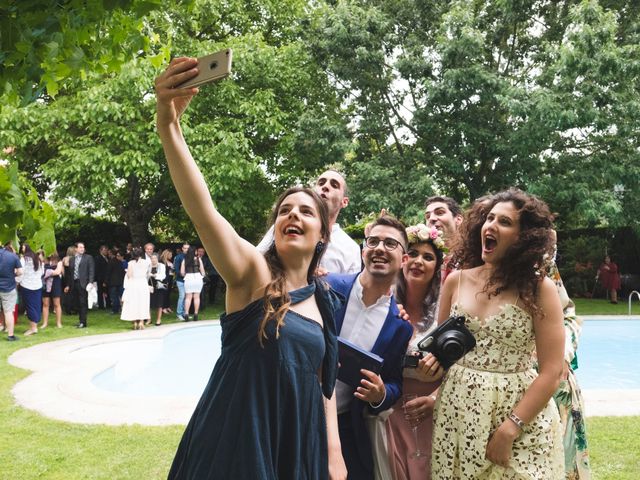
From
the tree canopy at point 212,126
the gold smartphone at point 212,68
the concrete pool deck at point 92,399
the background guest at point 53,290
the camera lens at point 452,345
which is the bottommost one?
the concrete pool deck at point 92,399

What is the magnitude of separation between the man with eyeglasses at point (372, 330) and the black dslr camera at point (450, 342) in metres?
0.27

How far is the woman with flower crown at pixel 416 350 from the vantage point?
121 inches

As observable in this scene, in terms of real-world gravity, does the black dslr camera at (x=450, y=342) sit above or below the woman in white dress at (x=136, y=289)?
above

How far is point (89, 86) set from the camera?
16.8 m

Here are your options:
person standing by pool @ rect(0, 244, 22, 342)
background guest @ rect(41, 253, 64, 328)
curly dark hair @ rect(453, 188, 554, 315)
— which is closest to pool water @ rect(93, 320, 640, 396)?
person standing by pool @ rect(0, 244, 22, 342)

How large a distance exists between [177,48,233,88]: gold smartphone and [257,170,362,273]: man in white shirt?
257 cm

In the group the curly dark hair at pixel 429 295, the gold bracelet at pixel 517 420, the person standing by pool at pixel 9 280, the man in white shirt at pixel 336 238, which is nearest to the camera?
the gold bracelet at pixel 517 420

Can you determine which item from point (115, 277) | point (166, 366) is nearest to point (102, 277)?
point (115, 277)

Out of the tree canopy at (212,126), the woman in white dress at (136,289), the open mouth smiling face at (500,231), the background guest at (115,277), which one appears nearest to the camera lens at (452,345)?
the open mouth smiling face at (500,231)

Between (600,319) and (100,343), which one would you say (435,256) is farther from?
(600,319)

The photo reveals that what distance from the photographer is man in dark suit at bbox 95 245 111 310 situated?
18.0 metres

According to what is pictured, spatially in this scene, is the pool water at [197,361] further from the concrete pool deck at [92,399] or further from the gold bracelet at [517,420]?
the gold bracelet at [517,420]

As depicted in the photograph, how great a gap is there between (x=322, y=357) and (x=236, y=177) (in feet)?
47.0

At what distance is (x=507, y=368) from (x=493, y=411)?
0.22 meters
